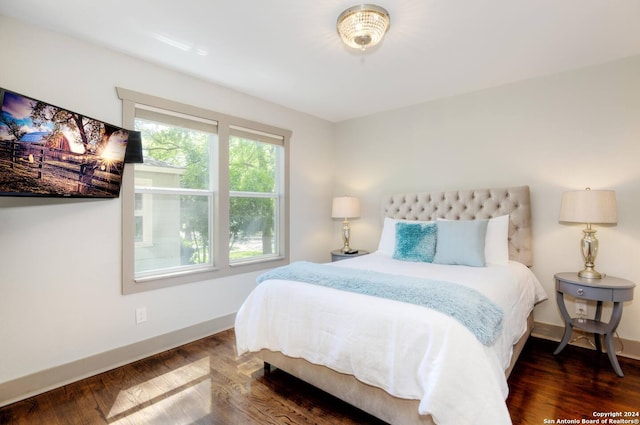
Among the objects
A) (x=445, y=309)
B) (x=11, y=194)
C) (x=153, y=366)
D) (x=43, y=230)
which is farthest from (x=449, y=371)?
(x=43, y=230)

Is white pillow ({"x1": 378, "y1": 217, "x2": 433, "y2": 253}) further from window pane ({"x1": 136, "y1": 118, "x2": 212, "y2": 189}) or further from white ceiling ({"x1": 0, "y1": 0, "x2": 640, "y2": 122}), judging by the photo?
window pane ({"x1": 136, "y1": 118, "x2": 212, "y2": 189})

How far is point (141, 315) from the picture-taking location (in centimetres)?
264

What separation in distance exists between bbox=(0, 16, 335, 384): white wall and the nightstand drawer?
323cm

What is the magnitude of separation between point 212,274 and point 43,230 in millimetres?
1391

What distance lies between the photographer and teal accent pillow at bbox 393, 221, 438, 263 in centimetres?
293

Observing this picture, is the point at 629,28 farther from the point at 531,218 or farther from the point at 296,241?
the point at 296,241

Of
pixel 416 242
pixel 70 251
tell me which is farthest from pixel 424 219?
pixel 70 251

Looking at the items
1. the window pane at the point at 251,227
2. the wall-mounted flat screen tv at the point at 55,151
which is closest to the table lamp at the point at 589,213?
the window pane at the point at 251,227

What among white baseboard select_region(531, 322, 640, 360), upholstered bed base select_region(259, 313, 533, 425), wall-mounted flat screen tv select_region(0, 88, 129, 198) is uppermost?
→ wall-mounted flat screen tv select_region(0, 88, 129, 198)

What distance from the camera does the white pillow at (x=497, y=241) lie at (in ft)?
9.34

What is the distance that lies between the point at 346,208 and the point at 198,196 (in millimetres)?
1829

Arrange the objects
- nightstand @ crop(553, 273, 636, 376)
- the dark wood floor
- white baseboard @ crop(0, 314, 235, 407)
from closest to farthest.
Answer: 1. the dark wood floor
2. white baseboard @ crop(0, 314, 235, 407)
3. nightstand @ crop(553, 273, 636, 376)

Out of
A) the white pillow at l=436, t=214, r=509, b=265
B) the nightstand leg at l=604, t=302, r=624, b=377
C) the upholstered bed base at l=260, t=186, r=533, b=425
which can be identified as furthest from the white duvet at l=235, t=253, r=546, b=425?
the nightstand leg at l=604, t=302, r=624, b=377

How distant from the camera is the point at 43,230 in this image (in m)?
2.15
